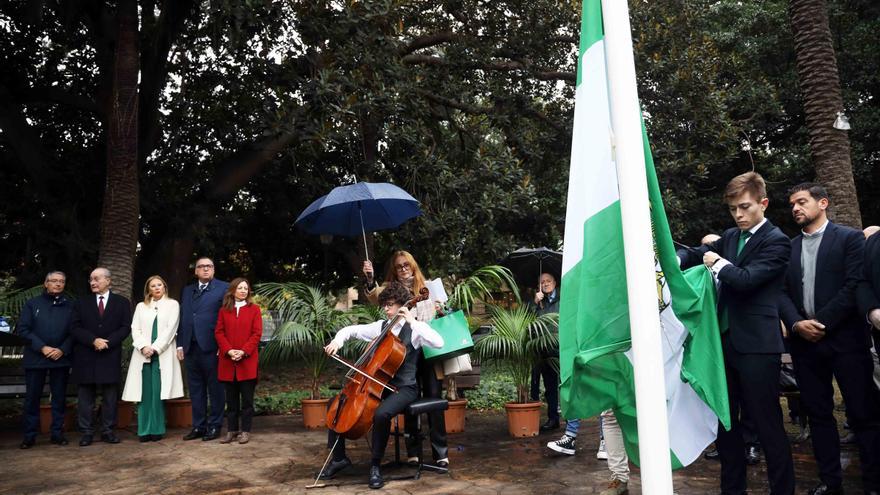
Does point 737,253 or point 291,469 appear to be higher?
point 737,253

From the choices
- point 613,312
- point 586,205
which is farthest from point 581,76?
point 613,312

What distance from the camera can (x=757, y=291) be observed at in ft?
15.2

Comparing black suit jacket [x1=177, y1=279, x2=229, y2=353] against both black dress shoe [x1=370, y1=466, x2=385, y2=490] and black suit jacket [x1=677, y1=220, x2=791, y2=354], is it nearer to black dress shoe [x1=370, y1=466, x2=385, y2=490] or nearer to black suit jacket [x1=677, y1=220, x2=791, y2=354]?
black dress shoe [x1=370, y1=466, x2=385, y2=490]

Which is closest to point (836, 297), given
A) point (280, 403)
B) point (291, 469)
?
point (291, 469)

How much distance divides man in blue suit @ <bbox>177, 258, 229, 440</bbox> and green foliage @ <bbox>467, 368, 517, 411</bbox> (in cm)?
395

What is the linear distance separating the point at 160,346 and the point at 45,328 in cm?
140

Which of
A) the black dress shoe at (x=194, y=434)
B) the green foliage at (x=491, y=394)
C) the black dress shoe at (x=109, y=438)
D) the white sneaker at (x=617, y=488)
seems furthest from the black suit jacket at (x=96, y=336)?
the white sneaker at (x=617, y=488)

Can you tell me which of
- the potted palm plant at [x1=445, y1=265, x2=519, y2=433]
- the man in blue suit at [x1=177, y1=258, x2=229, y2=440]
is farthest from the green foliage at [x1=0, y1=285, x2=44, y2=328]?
the potted palm plant at [x1=445, y1=265, x2=519, y2=433]

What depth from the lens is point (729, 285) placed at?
183 inches

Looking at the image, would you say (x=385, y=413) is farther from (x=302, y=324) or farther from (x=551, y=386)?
(x=302, y=324)

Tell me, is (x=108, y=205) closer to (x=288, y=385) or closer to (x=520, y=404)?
(x=288, y=385)

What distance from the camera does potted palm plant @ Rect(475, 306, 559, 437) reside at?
8.00 metres

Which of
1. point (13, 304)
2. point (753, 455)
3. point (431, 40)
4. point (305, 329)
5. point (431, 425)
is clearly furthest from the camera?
point (431, 40)

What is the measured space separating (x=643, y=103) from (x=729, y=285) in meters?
10.7
